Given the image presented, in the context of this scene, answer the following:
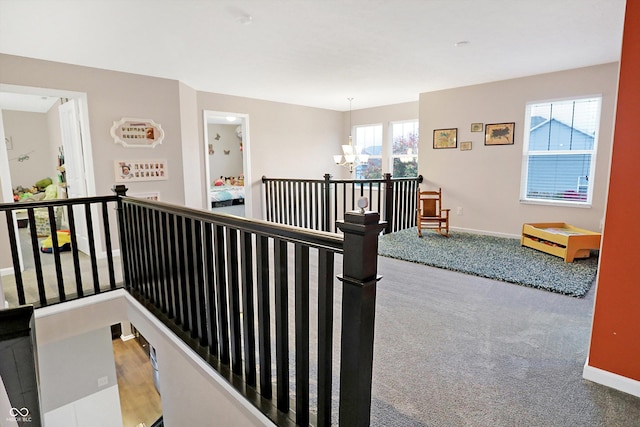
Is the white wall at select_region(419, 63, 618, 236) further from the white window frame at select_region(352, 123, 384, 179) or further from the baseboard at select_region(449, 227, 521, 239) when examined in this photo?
the white window frame at select_region(352, 123, 384, 179)

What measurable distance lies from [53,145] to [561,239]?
29.3 feet

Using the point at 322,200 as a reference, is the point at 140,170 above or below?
above

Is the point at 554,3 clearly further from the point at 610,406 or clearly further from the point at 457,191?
the point at 457,191

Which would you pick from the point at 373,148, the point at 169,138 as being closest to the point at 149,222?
the point at 169,138

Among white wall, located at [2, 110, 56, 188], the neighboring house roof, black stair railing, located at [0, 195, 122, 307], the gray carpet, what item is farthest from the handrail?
white wall, located at [2, 110, 56, 188]

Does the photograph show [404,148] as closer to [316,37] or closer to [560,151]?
[560,151]

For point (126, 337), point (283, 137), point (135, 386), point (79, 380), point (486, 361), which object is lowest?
point (135, 386)

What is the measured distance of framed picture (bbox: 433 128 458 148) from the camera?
18.2 ft

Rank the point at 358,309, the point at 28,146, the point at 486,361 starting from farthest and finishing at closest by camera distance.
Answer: the point at 28,146, the point at 486,361, the point at 358,309

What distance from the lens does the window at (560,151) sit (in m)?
4.42

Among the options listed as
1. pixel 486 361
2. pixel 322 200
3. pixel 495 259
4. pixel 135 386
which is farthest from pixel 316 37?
pixel 135 386

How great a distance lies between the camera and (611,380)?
1.79 meters

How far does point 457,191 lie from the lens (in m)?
5.64

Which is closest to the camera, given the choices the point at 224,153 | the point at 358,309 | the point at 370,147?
the point at 358,309
